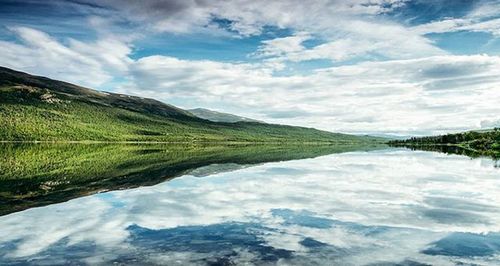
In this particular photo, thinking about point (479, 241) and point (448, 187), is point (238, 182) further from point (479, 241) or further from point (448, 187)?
point (479, 241)

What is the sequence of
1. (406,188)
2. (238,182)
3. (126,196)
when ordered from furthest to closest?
(238,182) < (406,188) < (126,196)

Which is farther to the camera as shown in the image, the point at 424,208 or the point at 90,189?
the point at 90,189

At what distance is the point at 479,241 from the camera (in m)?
16.3

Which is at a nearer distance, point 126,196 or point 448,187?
point 126,196

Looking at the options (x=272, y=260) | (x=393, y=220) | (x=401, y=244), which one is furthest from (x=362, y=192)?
(x=272, y=260)

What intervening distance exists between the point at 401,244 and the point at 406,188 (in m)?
18.1

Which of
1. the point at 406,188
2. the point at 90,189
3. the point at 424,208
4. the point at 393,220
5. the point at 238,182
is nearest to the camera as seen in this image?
the point at 393,220

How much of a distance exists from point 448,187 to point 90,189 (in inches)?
1041

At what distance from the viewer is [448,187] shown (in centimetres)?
3366

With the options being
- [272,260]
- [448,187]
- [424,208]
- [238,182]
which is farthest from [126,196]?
[448,187]

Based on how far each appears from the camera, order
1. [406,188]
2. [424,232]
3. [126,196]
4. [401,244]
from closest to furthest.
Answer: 1. [401,244]
2. [424,232]
3. [126,196]
4. [406,188]

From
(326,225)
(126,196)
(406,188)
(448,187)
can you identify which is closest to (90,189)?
(126,196)

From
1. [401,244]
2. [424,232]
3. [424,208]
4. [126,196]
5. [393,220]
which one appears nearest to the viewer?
[401,244]

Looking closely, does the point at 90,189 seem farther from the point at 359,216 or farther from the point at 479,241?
the point at 479,241
